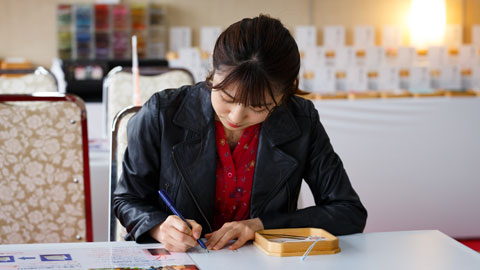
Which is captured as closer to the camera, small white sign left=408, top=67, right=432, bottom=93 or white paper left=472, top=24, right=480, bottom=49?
small white sign left=408, top=67, right=432, bottom=93

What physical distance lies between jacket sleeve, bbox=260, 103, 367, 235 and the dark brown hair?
317 mm

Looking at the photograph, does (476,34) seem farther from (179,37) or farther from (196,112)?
(196,112)

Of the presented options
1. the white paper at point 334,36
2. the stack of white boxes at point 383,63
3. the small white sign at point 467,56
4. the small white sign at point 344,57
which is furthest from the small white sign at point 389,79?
the white paper at point 334,36

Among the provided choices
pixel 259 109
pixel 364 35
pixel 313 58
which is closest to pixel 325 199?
pixel 259 109

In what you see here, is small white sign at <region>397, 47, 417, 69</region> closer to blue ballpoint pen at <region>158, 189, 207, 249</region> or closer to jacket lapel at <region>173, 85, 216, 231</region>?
jacket lapel at <region>173, 85, 216, 231</region>

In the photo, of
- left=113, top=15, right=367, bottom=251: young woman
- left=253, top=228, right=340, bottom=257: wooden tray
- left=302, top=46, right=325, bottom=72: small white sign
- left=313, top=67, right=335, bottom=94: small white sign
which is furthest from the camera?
left=302, top=46, right=325, bottom=72: small white sign

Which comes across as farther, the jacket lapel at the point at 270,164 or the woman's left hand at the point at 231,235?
the jacket lapel at the point at 270,164

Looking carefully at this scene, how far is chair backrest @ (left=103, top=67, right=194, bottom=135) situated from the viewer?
3.63 m

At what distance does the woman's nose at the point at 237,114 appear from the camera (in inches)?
58.4

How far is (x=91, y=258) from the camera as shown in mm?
1369

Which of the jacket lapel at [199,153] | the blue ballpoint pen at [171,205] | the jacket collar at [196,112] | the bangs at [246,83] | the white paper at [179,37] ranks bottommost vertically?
the blue ballpoint pen at [171,205]

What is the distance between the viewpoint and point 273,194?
1.76 m

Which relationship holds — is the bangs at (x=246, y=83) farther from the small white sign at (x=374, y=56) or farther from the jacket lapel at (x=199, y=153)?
the small white sign at (x=374, y=56)

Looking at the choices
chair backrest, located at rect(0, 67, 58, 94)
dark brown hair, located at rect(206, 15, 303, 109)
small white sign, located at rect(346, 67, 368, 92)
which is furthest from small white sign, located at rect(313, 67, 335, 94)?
dark brown hair, located at rect(206, 15, 303, 109)
